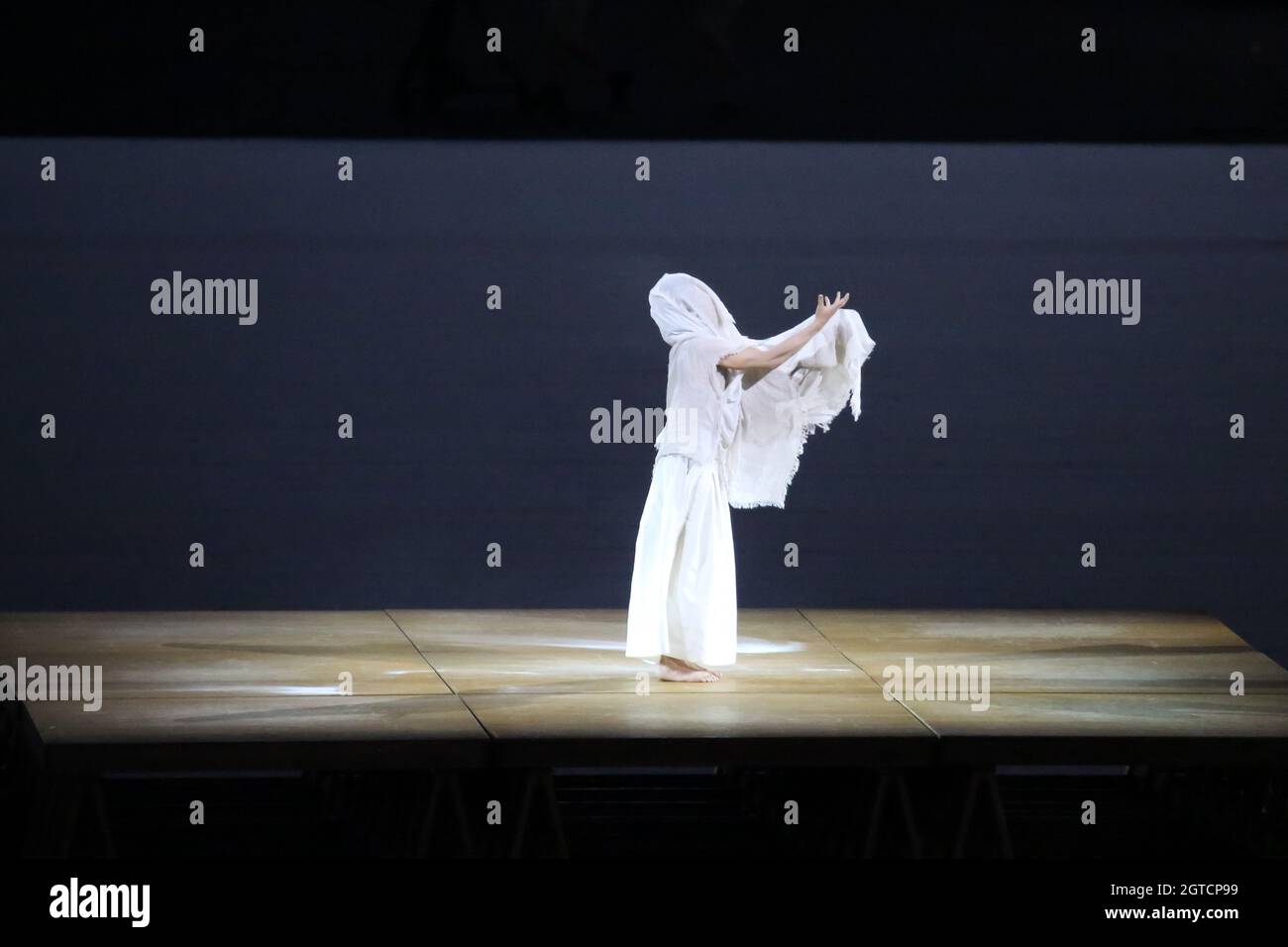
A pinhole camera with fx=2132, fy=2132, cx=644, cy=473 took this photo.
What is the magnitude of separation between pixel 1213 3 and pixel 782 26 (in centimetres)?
159

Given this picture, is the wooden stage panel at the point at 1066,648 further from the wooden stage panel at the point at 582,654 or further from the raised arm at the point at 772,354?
the raised arm at the point at 772,354

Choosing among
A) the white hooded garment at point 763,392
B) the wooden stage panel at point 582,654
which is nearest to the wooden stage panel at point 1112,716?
the wooden stage panel at point 582,654

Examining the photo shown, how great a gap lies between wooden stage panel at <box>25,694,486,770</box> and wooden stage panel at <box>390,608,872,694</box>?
534mm

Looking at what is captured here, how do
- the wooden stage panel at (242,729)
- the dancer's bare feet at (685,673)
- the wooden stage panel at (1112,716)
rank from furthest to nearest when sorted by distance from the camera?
the dancer's bare feet at (685,673), the wooden stage panel at (1112,716), the wooden stage panel at (242,729)

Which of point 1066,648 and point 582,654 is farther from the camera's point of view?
point 1066,648

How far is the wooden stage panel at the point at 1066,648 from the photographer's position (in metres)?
7.34

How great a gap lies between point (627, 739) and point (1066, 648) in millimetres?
2460

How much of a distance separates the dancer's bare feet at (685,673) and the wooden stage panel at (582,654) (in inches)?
1.8

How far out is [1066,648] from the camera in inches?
317

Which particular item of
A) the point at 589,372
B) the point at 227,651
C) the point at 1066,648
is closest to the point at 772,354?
the point at 1066,648

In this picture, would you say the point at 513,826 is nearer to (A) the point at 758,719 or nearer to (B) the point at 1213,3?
(A) the point at 758,719

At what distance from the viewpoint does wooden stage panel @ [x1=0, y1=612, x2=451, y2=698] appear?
7.04 meters

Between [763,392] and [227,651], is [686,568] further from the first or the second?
[227,651]
